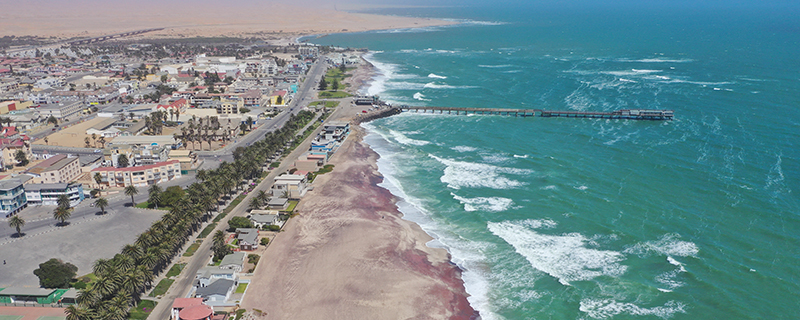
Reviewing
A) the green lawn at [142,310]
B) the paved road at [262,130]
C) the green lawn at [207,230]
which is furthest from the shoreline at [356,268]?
the paved road at [262,130]

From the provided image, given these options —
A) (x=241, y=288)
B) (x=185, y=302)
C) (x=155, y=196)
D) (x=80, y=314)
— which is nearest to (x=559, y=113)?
(x=155, y=196)

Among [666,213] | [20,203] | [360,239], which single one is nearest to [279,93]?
[20,203]

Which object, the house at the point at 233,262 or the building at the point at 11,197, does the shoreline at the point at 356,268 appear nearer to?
the house at the point at 233,262

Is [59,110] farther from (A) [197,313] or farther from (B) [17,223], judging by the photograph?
(A) [197,313]

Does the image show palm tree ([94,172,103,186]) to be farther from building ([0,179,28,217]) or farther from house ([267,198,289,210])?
house ([267,198,289,210])

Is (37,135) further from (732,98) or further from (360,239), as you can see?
(732,98)

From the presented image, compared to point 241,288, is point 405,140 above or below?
above
